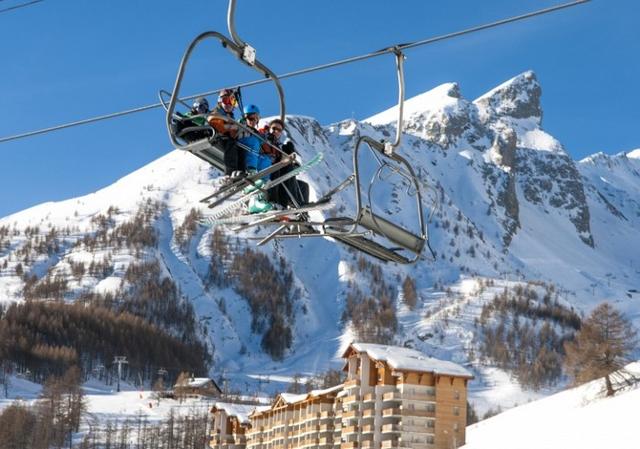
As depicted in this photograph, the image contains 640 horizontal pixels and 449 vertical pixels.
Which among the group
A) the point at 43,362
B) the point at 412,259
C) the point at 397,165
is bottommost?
the point at 412,259

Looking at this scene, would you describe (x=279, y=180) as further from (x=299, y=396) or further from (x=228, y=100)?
(x=299, y=396)

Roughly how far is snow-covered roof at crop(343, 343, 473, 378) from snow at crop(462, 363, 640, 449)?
15.4ft

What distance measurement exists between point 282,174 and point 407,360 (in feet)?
169

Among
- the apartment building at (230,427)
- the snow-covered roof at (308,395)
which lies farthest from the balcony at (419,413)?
the apartment building at (230,427)

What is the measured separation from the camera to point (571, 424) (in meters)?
62.0

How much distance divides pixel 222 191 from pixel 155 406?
150351 millimetres

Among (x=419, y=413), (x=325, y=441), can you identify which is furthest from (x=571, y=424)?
(x=325, y=441)

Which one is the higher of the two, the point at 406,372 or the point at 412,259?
the point at 406,372

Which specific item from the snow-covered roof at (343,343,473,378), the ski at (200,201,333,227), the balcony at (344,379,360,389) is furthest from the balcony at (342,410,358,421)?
the ski at (200,201,333,227)

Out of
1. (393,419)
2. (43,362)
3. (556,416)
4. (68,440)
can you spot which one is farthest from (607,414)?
(43,362)

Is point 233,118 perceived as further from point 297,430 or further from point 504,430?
point 297,430

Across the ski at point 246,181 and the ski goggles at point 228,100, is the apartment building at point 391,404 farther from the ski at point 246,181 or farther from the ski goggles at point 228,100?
the ski goggles at point 228,100

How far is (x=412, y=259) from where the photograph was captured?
611 inches

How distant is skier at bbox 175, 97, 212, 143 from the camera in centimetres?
1541
